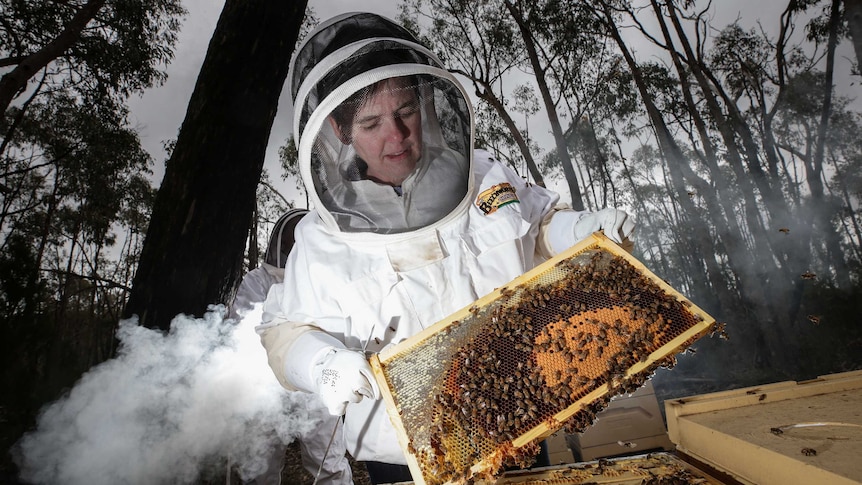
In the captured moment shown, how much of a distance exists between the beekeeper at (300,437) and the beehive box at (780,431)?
3.53 meters

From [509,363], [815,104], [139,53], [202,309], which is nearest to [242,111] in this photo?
[202,309]

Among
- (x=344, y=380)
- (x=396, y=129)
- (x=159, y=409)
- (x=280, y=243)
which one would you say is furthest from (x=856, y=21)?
(x=159, y=409)

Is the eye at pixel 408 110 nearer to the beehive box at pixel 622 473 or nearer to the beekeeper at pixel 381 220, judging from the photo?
the beekeeper at pixel 381 220

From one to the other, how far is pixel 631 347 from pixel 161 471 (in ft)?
10.4

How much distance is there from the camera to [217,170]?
3512 millimetres

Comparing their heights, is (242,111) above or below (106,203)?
below

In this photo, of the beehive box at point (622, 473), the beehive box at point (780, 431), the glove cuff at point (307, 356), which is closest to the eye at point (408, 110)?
the glove cuff at point (307, 356)

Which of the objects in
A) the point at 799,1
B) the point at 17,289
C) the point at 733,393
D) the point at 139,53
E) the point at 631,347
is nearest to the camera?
A: the point at 631,347

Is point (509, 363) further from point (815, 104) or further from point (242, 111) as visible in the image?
point (815, 104)

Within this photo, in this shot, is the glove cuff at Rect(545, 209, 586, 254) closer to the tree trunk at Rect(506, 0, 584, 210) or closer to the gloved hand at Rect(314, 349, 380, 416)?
the gloved hand at Rect(314, 349, 380, 416)

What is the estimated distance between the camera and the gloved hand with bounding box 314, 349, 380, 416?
174cm

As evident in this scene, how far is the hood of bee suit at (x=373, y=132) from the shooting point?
2104 millimetres

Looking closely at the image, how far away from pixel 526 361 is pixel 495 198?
810 mm

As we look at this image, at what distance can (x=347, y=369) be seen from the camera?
1.74 metres
